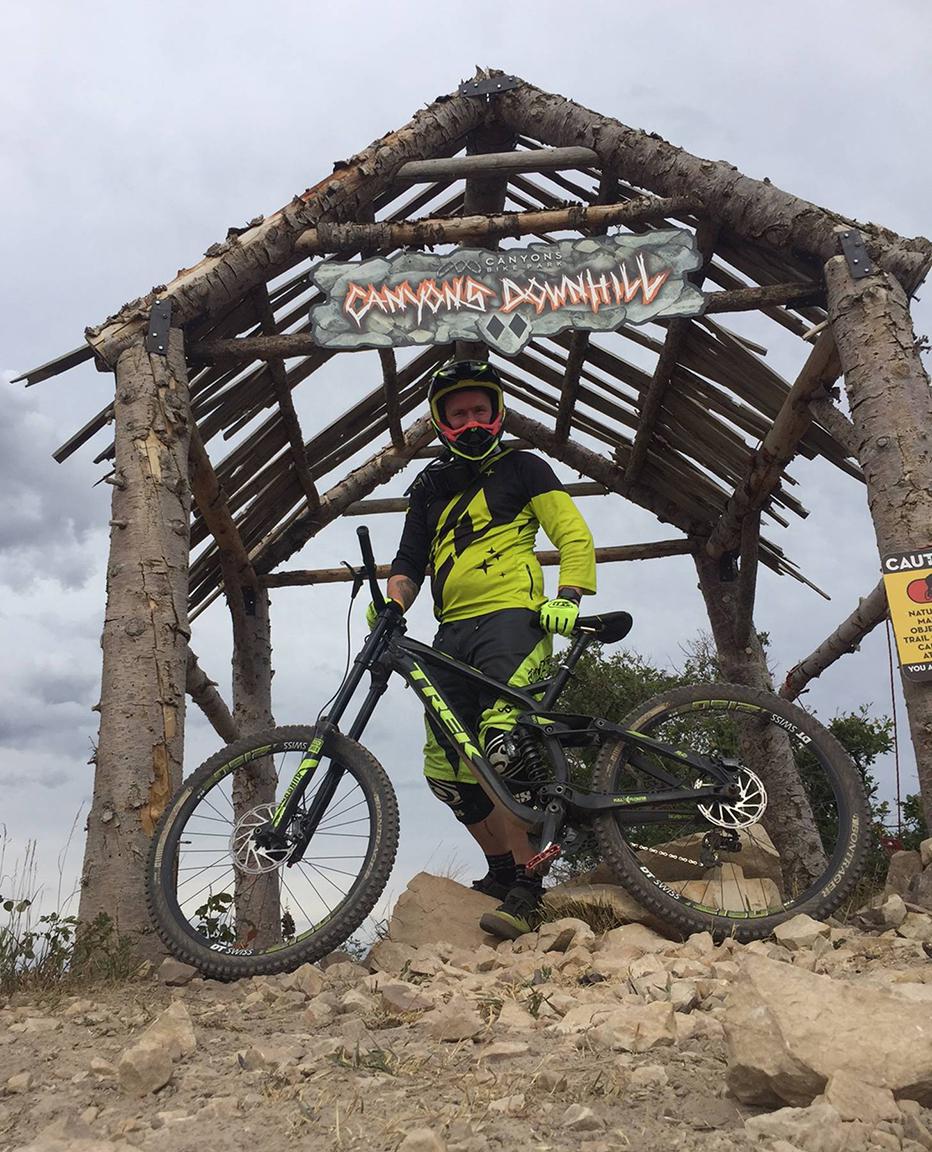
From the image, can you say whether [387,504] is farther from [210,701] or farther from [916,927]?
[916,927]

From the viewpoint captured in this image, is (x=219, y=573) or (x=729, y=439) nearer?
(x=729, y=439)

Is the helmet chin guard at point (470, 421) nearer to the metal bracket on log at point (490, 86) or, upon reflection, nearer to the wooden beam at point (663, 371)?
the wooden beam at point (663, 371)

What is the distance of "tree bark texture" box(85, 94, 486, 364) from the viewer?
5453 millimetres

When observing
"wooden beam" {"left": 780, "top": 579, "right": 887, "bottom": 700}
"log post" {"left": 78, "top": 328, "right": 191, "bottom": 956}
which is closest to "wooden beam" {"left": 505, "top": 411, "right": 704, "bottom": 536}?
"wooden beam" {"left": 780, "top": 579, "right": 887, "bottom": 700}

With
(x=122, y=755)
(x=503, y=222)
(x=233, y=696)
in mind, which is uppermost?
(x=503, y=222)

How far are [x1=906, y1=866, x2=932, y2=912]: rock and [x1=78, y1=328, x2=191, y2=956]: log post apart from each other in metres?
3.13

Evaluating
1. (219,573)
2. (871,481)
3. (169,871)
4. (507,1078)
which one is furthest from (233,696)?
(507,1078)

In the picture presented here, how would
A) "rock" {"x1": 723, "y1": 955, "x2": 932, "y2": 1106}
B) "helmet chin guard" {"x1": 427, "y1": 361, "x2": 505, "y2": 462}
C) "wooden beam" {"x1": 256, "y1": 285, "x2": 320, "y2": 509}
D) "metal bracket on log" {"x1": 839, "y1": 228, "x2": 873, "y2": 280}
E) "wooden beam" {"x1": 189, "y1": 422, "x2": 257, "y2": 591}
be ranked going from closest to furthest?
"rock" {"x1": 723, "y1": 955, "x2": 932, "y2": 1106} < "helmet chin guard" {"x1": 427, "y1": 361, "x2": 505, "y2": 462} < "metal bracket on log" {"x1": 839, "y1": 228, "x2": 873, "y2": 280} < "wooden beam" {"x1": 256, "y1": 285, "x2": 320, "y2": 509} < "wooden beam" {"x1": 189, "y1": 422, "x2": 257, "y2": 591}

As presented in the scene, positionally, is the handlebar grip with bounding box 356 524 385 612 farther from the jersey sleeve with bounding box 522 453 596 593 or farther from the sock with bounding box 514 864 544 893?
the sock with bounding box 514 864 544 893

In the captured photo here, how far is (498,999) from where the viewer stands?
281 centimetres

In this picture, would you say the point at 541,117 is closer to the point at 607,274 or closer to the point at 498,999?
the point at 607,274

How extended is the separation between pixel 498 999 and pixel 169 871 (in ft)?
4.71

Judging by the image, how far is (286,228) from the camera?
5867 mm

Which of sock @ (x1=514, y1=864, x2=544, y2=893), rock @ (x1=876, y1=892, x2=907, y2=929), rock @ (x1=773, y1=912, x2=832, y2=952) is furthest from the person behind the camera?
Answer: sock @ (x1=514, y1=864, x2=544, y2=893)
